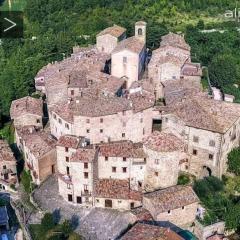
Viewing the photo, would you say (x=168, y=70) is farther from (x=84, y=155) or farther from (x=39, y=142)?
(x=39, y=142)

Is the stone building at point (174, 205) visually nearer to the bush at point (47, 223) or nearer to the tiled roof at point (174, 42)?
the bush at point (47, 223)

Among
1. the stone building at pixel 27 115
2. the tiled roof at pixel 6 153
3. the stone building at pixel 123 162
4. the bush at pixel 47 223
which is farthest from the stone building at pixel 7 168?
the stone building at pixel 123 162

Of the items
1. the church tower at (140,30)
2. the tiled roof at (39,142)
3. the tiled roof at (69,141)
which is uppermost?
the church tower at (140,30)

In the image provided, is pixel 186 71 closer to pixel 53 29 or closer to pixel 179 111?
pixel 179 111

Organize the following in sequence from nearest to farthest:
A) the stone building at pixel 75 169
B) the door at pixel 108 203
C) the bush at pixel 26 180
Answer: the stone building at pixel 75 169, the door at pixel 108 203, the bush at pixel 26 180

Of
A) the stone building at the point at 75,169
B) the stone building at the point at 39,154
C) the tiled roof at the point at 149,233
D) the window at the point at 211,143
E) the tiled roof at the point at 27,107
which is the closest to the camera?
the tiled roof at the point at 149,233

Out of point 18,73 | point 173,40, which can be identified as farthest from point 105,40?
point 18,73

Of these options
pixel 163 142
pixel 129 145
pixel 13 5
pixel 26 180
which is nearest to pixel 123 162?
pixel 129 145
